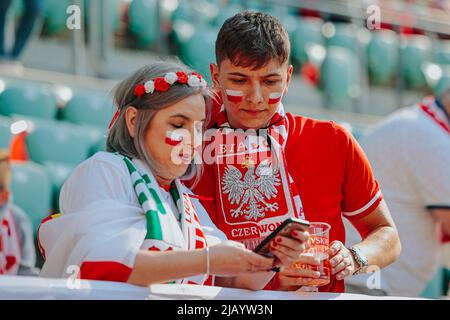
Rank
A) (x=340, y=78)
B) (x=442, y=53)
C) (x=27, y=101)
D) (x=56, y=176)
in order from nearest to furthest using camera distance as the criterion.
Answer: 1. (x=56, y=176)
2. (x=27, y=101)
3. (x=340, y=78)
4. (x=442, y=53)

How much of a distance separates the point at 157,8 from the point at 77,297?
4.72m

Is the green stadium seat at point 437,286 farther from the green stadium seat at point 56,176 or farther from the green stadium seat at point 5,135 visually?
the green stadium seat at point 5,135

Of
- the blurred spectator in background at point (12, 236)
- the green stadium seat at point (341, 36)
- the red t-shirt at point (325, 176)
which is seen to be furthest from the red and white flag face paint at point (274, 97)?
the green stadium seat at point (341, 36)

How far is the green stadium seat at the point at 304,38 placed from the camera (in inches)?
273

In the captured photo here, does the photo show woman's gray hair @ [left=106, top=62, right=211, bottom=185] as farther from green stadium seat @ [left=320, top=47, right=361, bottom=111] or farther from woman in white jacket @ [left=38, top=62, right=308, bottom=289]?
green stadium seat @ [left=320, top=47, right=361, bottom=111]

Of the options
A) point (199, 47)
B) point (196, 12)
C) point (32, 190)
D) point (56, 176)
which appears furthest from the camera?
point (196, 12)

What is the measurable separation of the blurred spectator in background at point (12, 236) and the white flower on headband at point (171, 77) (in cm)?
140

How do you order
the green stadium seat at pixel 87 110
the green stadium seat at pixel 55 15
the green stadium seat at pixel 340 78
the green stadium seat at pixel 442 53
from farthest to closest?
the green stadium seat at pixel 442 53
the green stadium seat at pixel 340 78
the green stadium seat at pixel 55 15
the green stadium seat at pixel 87 110

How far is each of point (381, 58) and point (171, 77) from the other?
215 inches

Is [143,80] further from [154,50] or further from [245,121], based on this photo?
[154,50]

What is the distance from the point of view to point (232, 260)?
1868mm

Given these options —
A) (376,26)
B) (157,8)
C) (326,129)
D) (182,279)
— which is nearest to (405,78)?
(157,8)

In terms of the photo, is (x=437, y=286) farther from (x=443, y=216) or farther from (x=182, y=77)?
(x=182, y=77)

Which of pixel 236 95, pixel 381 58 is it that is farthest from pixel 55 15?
Answer: pixel 236 95
